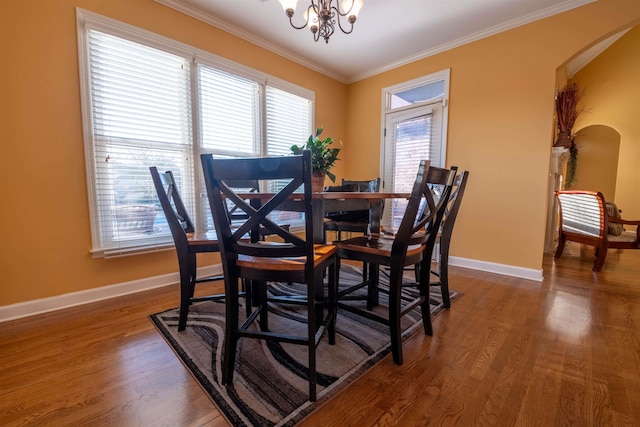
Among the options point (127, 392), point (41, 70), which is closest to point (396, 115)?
point (41, 70)

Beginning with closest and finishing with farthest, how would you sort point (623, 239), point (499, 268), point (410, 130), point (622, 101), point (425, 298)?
point (425, 298) < point (499, 268) < point (623, 239) < point (410, 130) < point (622, 101)

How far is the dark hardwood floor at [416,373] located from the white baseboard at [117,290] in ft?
0.32

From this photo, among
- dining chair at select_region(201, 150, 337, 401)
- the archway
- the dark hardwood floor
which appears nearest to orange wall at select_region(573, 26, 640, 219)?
the archway

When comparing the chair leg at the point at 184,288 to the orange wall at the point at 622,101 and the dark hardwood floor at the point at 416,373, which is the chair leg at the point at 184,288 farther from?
the orange wall at the point at 622,101

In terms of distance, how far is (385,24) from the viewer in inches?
109

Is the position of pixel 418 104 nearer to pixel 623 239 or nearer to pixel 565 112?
pixel 565 112

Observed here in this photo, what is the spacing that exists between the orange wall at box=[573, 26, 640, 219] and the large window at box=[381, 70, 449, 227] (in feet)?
13.9

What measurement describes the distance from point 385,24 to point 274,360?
10.5 feet

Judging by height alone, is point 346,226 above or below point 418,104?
below

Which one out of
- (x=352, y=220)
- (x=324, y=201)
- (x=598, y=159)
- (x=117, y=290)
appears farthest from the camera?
(x=598, y=159)

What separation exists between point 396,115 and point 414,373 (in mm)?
3275

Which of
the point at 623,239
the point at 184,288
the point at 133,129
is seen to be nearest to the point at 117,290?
the point at 184,288

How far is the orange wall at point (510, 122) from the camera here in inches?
97.0

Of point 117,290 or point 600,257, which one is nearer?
point 117,290
